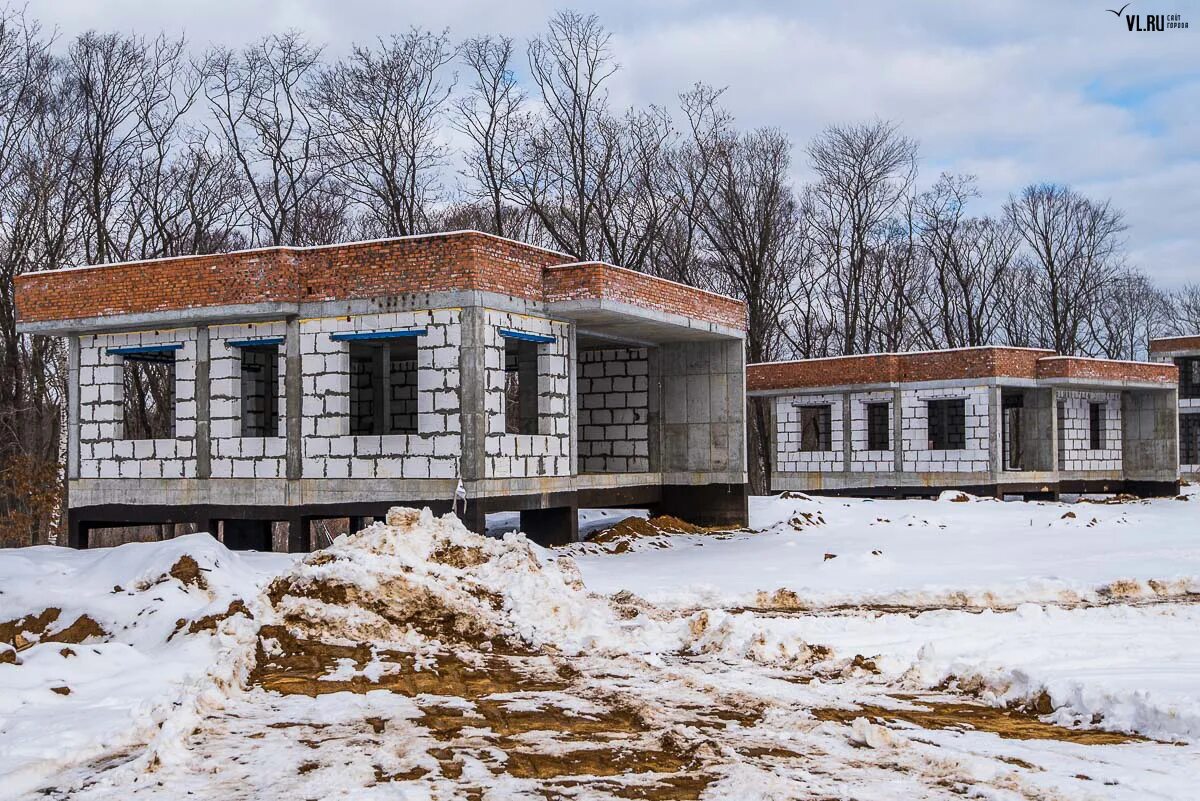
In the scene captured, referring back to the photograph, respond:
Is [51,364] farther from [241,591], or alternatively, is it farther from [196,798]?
[196,798]

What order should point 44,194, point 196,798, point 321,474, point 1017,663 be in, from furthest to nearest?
1. point 44,194
2. point 321,474
3. point 1017,663
4. point 196,798

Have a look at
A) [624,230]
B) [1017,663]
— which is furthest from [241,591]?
[624,230]

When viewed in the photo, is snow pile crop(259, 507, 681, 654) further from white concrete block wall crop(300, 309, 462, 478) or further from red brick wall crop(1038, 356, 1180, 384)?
red brick wall crop(1038, 356, 1180, 384)

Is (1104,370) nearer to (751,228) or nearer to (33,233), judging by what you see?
(751,228)

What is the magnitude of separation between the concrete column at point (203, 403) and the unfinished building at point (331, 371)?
0.03 m

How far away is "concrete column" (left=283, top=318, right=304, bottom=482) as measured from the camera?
1702cm

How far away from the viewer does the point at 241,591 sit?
10.3 metres

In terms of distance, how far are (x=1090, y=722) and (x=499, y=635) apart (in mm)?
4764

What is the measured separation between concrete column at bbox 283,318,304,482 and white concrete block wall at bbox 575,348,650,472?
23.3 ft

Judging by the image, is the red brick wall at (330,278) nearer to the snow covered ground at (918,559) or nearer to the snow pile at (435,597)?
the snow covered ground at (918,559)

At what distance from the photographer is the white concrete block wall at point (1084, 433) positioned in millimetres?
33500

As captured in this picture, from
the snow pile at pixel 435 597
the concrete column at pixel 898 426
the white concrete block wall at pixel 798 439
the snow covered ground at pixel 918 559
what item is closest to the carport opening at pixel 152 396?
the white concrete block wall at pixel 798 439

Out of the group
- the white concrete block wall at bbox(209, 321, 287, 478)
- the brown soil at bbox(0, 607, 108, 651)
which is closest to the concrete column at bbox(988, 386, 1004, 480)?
the white concrete block wall at bbox(209, 321, 287, 478)

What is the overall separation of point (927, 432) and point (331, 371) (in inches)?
745
